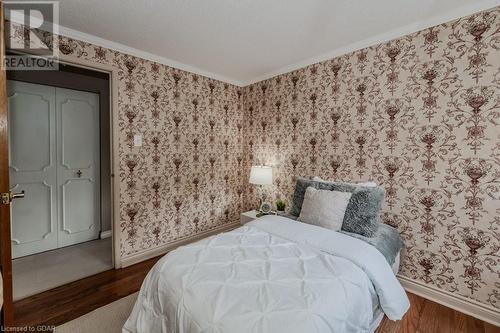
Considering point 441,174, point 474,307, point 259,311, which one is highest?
point 441,174

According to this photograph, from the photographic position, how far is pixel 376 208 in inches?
79.7

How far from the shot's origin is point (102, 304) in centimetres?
199

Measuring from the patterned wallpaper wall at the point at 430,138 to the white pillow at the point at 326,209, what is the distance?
1.89ft

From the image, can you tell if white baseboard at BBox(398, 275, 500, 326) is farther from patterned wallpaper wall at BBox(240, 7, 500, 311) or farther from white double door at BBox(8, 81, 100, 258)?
white double door at BBox(8, 81, 100, 258)

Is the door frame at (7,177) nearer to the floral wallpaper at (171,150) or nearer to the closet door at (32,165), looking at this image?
the floral wallpaper at (171,150)

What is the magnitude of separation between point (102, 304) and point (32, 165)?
2.04 meters

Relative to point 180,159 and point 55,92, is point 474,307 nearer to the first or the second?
point 180,159

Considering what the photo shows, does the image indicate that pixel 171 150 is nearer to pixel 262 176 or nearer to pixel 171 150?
pixel 171 150

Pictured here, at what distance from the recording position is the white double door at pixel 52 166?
277 cm

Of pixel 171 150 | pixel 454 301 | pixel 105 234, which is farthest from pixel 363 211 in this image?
pixel 105 234

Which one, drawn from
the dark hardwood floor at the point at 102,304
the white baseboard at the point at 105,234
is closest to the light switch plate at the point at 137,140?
the dark hardwood floor at the point at 102,304

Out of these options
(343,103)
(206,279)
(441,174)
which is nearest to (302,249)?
(206,279)

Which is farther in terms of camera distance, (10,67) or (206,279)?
(10,67)

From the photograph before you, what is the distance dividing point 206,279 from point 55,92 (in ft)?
10.7
